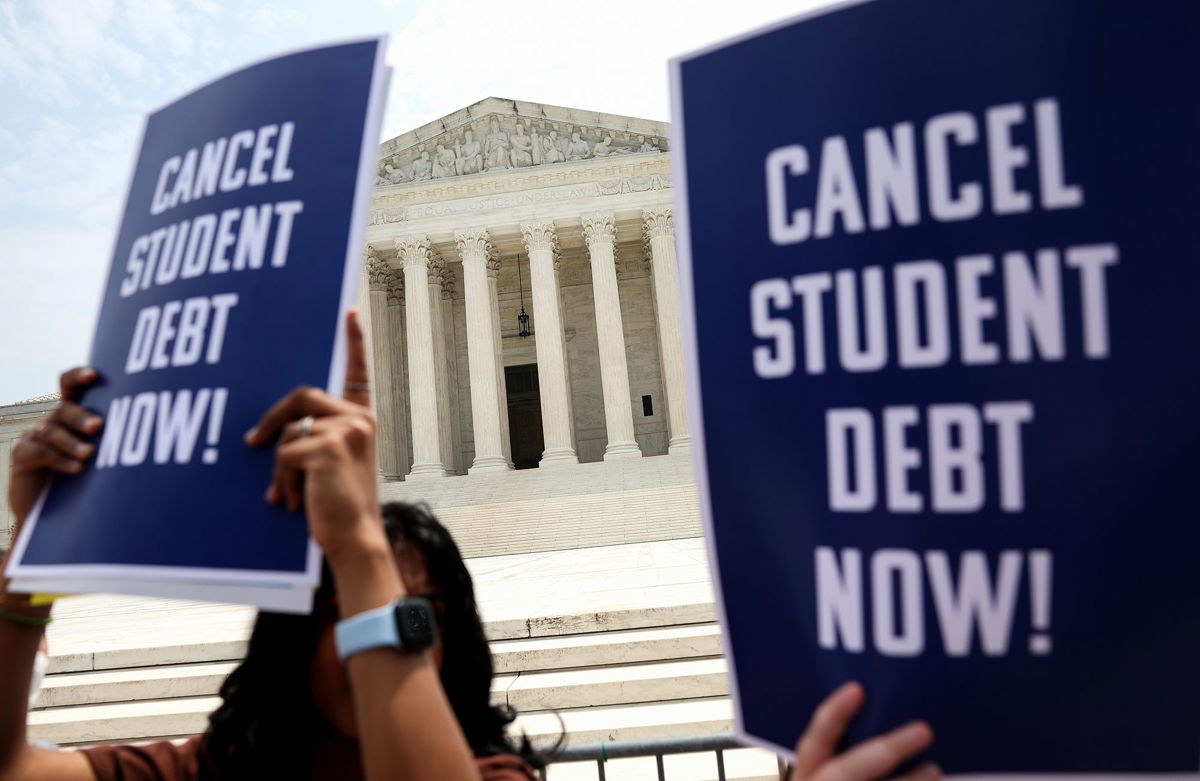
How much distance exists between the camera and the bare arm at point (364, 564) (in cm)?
135

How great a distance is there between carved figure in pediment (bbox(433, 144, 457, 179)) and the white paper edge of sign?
3299 cm

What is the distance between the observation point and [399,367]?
35.2 meters

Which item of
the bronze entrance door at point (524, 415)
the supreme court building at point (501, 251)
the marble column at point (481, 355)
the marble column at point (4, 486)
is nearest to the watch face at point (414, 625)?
the supreme court building at point (501, 251)

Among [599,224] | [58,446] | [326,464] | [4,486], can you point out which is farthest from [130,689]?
[4,486]

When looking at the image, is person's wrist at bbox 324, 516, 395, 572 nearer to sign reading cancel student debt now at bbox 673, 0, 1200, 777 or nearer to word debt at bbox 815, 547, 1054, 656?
sign reading cancel student debt now at bbox 673, 0, 1200, 777

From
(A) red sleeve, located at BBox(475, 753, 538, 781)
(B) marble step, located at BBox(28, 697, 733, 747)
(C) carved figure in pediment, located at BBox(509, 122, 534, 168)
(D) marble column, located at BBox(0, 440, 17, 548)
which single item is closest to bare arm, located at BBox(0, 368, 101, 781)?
(A) red sleeve, located at BBox(475, 753, 538, 781)

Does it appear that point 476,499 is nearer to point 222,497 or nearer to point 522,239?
point 522,239

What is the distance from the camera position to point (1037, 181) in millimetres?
1226

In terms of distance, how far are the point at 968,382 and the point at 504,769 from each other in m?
1.43

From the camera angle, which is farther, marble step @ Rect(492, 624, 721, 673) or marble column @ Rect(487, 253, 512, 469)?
marble column @ Rect(487, 253, 512, 469)

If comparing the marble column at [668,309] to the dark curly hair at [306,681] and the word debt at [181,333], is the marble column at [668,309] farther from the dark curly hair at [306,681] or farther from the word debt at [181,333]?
the word debt at [181,333]

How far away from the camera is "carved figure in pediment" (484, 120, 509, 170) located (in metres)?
32.9

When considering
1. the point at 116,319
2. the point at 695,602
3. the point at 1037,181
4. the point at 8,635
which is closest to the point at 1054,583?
the point at 1037,181

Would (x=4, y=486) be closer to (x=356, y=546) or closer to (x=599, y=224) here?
(x=599, y=224)
